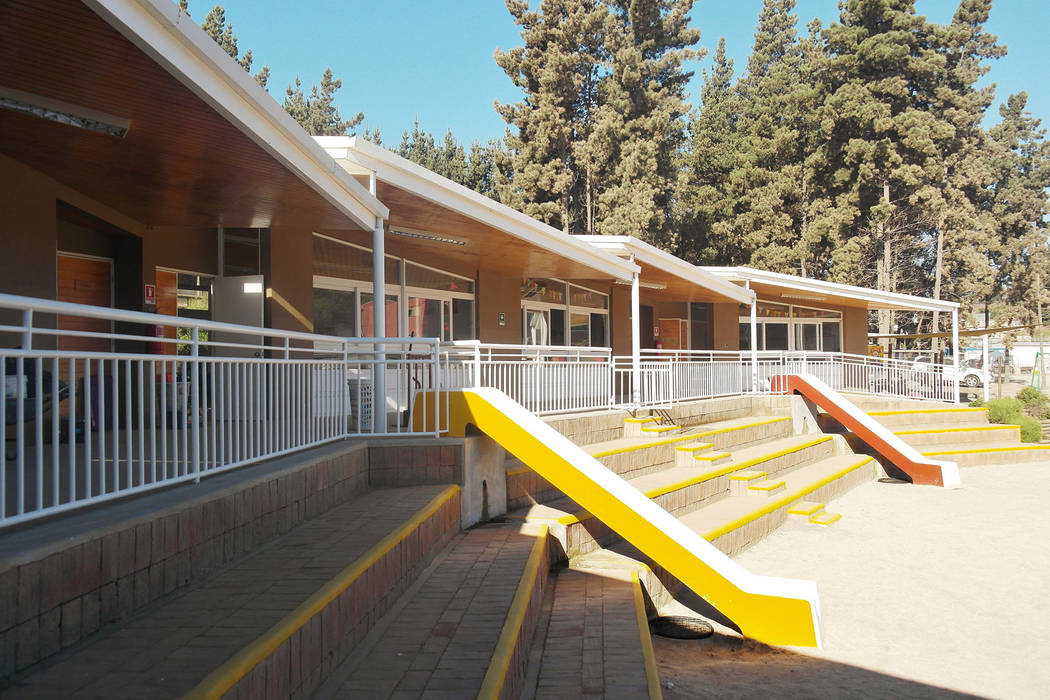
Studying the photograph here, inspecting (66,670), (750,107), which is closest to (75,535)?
(66,670)

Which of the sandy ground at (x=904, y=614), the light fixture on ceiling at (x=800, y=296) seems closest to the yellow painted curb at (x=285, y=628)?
the sandy ground at (x=904, y=614)

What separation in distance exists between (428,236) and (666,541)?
6572 millimetres

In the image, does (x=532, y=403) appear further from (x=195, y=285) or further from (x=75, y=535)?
(x=75, y=535)

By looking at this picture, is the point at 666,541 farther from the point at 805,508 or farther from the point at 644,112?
the point at 644,112

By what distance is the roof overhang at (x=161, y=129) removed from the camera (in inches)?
166

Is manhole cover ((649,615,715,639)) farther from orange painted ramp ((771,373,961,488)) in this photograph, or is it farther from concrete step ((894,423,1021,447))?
concrete step ((894,423,1021,447))

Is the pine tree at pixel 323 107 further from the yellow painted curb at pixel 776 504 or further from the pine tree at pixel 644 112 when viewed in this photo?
the yellow painted curb at pixel 776 504

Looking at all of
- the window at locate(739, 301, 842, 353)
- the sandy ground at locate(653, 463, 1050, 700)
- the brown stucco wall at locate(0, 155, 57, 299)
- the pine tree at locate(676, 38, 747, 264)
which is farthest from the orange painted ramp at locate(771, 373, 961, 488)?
the pine tree at locate(676, 38, 747, 264)

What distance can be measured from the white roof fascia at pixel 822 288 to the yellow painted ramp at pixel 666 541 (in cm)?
1305

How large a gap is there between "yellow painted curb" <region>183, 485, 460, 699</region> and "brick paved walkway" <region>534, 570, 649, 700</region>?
1.26 m

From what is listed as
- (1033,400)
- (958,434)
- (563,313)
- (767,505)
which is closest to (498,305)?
(563,313)

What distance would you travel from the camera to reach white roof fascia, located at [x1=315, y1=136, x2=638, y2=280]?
27.2ft

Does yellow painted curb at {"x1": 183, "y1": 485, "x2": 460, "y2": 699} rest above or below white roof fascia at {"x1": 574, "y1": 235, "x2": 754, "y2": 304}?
below

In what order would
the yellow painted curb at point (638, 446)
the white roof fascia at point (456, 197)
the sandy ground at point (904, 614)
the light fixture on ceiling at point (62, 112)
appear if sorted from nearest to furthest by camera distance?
1. the light fixture on ceiling at point (62, 112)
2. the sandy ground at point (904, 614)
3. the white roof fascia at point (456, 197)
4. the yellow painted curb at point (638, 446)
